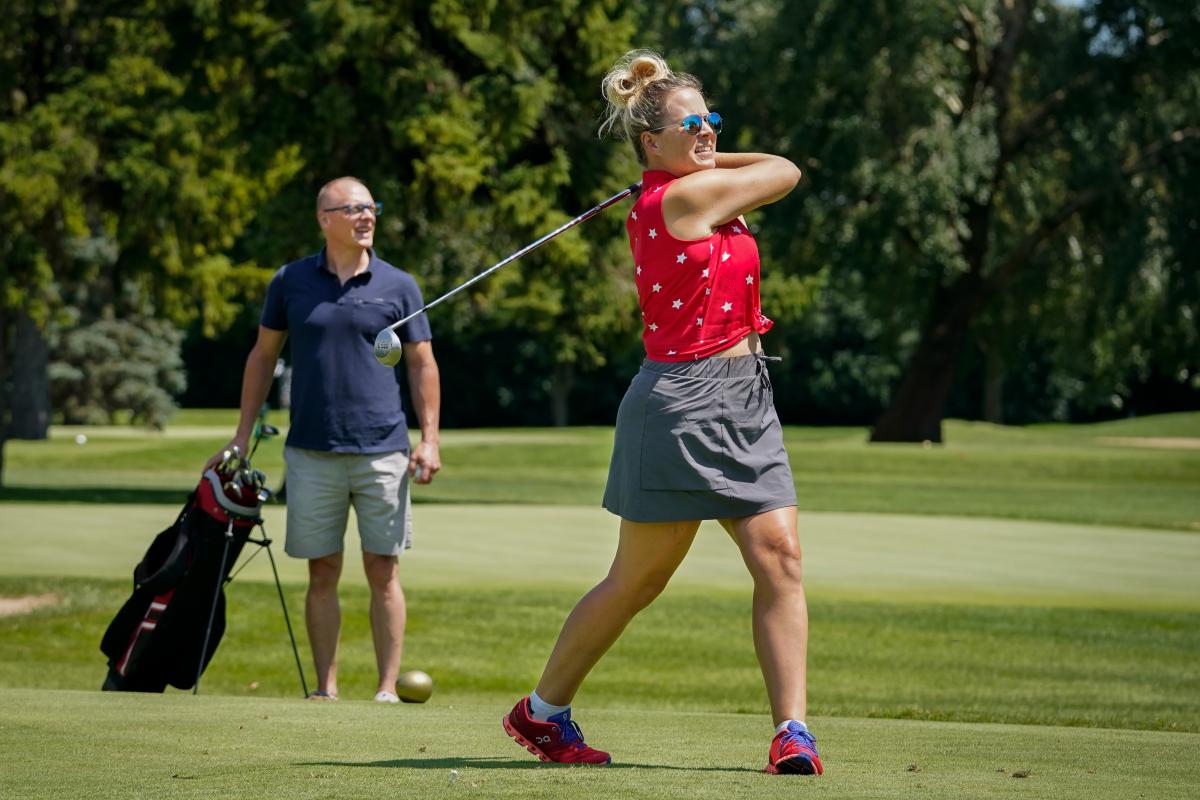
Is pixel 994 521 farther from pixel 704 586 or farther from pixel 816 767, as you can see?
pixel 816 767

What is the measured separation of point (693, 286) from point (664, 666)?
5123 mm

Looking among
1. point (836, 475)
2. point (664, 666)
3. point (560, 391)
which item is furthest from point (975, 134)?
point (560, 391)

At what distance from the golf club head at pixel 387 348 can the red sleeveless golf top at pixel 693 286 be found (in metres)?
1.20

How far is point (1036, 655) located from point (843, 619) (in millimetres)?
1384

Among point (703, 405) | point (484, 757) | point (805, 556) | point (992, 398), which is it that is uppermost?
point (703, 405)

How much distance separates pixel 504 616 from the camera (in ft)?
34.5

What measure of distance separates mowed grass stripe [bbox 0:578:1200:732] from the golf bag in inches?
59.6

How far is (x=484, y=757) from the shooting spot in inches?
191

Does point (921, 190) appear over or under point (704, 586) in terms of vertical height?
over

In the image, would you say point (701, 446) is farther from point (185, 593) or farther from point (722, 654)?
point (722, 654)

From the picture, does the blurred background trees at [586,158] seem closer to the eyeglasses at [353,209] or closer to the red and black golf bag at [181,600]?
the eyeglasses at [353,209]

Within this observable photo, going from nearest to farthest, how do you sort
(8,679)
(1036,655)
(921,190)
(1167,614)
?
(8,679) → (1036,655) → (1167,614) → (921,190)

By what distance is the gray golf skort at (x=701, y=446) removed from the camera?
4.50 metres

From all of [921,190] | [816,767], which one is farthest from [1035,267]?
[816,767]
